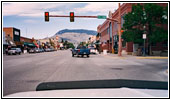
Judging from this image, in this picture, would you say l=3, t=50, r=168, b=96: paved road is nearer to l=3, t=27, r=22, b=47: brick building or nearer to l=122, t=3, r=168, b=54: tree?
l=122, t=3, r=168, b=54: tree

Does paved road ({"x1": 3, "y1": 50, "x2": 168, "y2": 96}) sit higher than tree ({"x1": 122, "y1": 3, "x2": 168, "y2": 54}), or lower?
lower

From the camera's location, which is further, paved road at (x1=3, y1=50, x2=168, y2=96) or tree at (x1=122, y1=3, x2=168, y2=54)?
tree at (x1=122, y1=3, x2=168, y2=54)

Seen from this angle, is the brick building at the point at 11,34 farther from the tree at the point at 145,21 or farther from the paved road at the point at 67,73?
the paved road at the point at 67,73

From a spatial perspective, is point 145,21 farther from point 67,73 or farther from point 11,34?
point 11,34

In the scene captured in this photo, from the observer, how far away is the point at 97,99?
5.06 meters

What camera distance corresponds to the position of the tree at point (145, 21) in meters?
37.4

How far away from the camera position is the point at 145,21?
123 feet

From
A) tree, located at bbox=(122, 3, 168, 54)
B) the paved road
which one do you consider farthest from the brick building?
the paved road

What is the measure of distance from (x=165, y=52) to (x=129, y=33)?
7.85 metres

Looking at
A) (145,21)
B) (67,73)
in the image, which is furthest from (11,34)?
(67,73)

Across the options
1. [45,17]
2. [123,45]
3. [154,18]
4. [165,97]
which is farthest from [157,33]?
[165,97]

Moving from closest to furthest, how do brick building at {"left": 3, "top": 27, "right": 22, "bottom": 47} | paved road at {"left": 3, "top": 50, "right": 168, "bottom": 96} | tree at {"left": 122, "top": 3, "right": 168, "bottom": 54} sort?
Result: paved road at {"left": 3, "top": 50, "right": 168, "bottom": 96} < tree at {"left": 122, "top": 3, "right": 168, "bottom": 54} < brick building at {"left": 3, "top": 27, "right": 22, "bottom": 47}

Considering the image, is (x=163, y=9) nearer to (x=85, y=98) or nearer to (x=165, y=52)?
(x=165, y=52)

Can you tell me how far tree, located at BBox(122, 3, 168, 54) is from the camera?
3744cm
